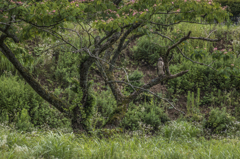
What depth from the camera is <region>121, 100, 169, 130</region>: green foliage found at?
5.69 m

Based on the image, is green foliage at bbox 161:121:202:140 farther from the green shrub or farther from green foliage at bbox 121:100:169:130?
green foliage at bbox 121:100:169:130

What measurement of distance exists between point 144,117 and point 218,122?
1.86 metres

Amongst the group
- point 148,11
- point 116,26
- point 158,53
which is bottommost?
point 158,53

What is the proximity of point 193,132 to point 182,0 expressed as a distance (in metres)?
2.92

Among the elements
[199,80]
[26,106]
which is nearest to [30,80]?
[26,106]

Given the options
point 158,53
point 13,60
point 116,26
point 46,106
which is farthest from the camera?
point 158,53

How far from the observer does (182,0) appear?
3.63m

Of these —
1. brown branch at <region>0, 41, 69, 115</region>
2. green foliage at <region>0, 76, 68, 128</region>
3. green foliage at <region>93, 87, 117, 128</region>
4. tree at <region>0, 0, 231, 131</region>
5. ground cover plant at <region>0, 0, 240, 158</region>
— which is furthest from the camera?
green foliage at <region>93, 87, 117, 128</region>

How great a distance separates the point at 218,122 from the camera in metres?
5.61

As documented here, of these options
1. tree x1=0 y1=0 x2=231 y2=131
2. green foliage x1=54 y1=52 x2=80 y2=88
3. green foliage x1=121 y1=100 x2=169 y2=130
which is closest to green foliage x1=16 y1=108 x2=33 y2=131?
tree x1=0 y1=0 x2=231 y2=131

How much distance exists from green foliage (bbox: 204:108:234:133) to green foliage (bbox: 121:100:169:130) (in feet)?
3.59

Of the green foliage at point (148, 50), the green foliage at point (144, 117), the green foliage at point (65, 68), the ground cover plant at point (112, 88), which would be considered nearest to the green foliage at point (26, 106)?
the ground cover plant at point (112, 88)

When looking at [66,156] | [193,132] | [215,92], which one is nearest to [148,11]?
[66,156]

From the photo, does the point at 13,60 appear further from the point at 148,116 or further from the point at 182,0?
the point at 148,116
